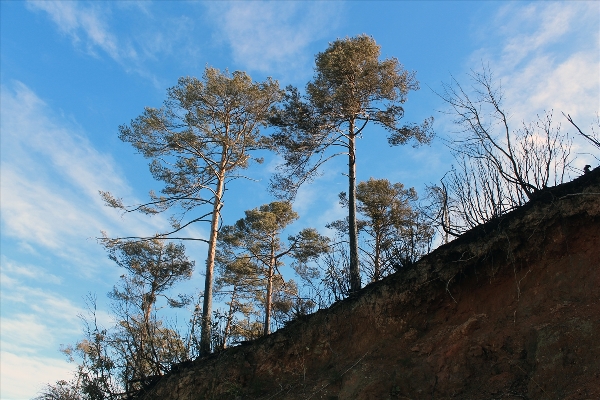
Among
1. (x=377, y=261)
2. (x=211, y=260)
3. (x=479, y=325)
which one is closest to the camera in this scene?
(x=479, y=325)

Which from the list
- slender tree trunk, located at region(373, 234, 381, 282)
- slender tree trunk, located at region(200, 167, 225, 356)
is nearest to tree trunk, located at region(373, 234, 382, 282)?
slender tree trunk, located at region(373, 234, 381, 282)

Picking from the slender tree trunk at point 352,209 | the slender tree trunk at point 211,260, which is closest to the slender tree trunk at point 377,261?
the slender tree trunk at point 352,209

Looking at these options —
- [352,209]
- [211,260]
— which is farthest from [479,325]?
[211,260]

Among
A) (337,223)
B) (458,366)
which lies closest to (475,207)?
(458,366)

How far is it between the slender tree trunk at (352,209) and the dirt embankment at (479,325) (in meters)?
1.86

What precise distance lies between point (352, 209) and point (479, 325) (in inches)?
288

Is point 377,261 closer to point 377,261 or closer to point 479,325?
point 377,261

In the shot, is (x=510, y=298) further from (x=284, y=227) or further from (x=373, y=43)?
(x=284, y=227)

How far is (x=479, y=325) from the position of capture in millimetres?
6309

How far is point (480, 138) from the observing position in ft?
28.2

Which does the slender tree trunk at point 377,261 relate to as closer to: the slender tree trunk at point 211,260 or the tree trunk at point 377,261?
the tree trunk at point 377,261

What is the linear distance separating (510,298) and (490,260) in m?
0.62

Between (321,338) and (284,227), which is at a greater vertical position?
(284,227)

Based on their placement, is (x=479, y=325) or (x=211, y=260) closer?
(x=479, y=325)
